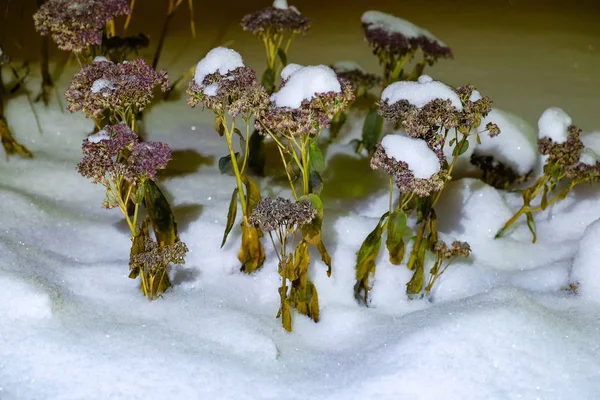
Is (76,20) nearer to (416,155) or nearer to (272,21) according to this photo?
(272,21)

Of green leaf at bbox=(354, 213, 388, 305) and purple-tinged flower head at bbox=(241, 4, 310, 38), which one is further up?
purple-tinged flower head at bbox=(241, 4, 310, 38)

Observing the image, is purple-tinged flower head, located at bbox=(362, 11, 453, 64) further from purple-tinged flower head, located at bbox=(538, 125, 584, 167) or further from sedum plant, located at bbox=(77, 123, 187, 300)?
sedum plant, located at bbox=(77, 123, 187, 300)

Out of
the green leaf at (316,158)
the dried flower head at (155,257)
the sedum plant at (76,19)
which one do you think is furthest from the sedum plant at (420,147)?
the sedum plant at (76,19)

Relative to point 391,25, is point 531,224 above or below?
below

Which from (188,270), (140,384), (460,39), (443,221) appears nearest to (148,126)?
(188,270)

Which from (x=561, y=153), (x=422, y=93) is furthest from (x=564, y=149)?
(x=422, y=93)

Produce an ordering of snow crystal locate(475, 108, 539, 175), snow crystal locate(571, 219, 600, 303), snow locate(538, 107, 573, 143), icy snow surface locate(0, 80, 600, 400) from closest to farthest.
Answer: icy snow surface locate(0, 80, 600, 400) < snow crystal locate(571, 219, 600, 303) < snow locate(538, 107, 573, 143) < snow crystal locate(475, 108, 539, 175)

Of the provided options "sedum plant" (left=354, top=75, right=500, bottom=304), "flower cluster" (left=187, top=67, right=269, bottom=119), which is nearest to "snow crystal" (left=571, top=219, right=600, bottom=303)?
"sedum plant" (left=354, top=75, right=500, bottom=304)
